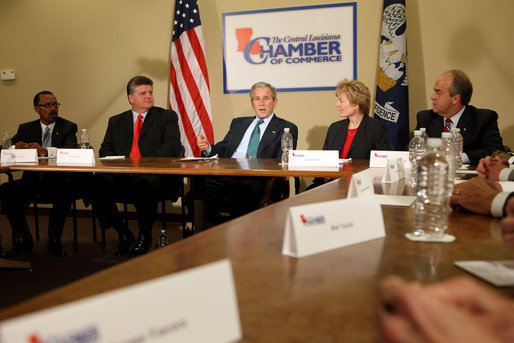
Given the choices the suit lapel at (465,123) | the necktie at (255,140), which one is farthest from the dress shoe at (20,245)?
the suit lapel at (465,123)

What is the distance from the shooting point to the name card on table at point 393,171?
212 centimetres

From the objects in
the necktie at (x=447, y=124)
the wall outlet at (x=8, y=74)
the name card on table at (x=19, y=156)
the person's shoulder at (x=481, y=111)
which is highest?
the wall outlet at (x=8, y=74)

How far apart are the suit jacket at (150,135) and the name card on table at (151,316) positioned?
3.72 metres

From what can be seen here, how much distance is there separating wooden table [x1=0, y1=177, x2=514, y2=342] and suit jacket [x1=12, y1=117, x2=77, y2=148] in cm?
404

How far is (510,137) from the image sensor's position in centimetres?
448

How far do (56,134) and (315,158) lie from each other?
9.80ft

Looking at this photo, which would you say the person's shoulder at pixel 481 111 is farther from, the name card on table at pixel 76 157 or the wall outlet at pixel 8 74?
the wall outlet at pixel 8 74

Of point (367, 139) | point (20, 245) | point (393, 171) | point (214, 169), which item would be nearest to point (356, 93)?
point (367, 139)

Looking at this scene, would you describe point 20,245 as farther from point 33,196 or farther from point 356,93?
point 356,93

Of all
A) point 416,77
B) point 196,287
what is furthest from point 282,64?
point 196,287

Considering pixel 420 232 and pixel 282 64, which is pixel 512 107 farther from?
pixel 420 232

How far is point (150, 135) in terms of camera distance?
4.23 metres

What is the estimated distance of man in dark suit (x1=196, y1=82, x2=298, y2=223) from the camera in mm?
3364

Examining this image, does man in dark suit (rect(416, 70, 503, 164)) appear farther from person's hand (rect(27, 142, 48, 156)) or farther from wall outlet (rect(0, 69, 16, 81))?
wall outlet (rect(0, 69, 16, 81))
